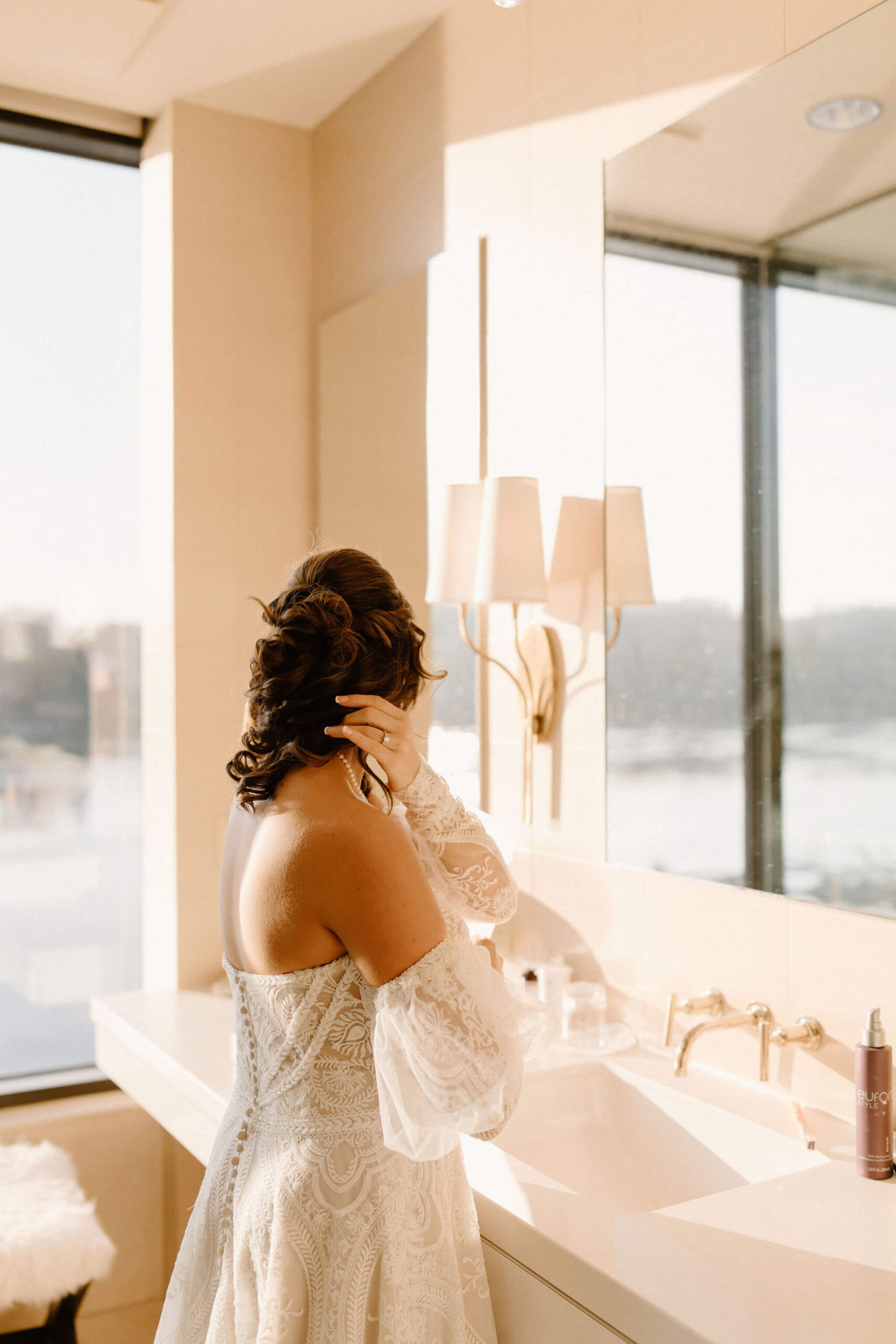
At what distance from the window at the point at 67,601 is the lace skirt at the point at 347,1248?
1526mm

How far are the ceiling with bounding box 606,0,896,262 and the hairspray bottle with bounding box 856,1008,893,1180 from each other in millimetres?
908

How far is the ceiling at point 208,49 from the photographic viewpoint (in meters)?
2.23

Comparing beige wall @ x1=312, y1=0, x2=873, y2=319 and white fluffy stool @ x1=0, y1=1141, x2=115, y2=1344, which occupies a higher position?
beige wall @ x1=312, y1=0, x2=873, y2=319

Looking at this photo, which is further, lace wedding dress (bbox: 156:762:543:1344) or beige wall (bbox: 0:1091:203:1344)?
beige wall (bbox: 0:1091:203:1344)

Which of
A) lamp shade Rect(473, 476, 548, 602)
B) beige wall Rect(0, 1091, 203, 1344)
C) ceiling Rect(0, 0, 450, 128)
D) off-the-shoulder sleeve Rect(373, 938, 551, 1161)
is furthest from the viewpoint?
beige wall Rect(0, 1091, 203, 1344)

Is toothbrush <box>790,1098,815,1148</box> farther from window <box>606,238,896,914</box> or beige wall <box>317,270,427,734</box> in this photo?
beige wall <box>317,270,427,734</box>

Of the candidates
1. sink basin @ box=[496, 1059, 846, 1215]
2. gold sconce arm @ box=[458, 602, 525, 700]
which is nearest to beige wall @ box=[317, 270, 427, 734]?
gold sconce arm @ box=[458, 602, 525, 700]

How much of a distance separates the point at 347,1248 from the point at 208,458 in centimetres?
187

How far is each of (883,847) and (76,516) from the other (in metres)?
2.01

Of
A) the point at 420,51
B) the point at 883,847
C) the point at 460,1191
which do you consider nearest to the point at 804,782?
the point at 883,847

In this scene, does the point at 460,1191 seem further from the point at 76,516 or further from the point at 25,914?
the point at 76,516

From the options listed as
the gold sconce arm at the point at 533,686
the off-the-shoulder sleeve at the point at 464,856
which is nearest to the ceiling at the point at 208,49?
the gold sconce arm at the point at 533,686

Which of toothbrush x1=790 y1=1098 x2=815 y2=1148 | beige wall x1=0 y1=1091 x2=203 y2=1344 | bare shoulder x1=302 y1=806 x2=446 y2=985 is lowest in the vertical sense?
beige wall x1=0 y1=1091 x2=203 y2=1344

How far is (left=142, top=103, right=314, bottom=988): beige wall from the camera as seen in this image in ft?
8.50
